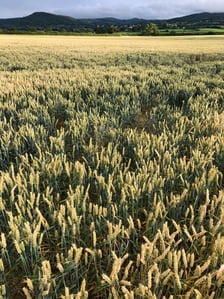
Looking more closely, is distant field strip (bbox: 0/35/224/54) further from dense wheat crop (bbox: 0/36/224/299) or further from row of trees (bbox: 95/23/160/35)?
row of trees (bbox: 95/23/160/35)

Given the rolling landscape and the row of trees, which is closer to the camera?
the rolling landscape

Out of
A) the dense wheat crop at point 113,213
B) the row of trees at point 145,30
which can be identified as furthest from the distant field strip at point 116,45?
the row of trees at point 145,30

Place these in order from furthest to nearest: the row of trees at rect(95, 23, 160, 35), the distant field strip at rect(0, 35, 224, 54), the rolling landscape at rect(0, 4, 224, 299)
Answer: the row of trees at rect(95, 23, 160, 35), the distant field strip at rect(0, 35, 224, 54), the rolling landscape at rect(0, 4, 224, 299)

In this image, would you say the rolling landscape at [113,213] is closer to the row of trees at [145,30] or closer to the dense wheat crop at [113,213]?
the dense wheat crop at [113,213]

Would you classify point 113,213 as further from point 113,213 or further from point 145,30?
point 145,30

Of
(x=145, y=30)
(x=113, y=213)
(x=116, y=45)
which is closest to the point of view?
(x=113, y=213)

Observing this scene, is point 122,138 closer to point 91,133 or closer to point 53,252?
point 91,133

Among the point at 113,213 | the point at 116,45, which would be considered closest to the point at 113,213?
the point at 113,213

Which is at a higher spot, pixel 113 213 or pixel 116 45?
pixel 116 45

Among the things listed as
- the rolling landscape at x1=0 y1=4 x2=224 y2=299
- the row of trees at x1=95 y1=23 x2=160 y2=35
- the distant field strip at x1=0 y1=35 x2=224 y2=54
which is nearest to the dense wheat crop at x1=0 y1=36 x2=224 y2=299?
the rolling landscape at x1=0 y1=4 x2=224 y2=299

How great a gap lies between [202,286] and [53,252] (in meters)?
0.79

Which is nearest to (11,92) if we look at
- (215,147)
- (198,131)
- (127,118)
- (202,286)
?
(127,118)

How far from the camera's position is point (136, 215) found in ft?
6.35

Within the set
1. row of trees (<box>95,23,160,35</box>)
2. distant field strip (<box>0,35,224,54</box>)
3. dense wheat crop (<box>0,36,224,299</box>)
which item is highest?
row of trees (<box>95,23,160,35</box>)
